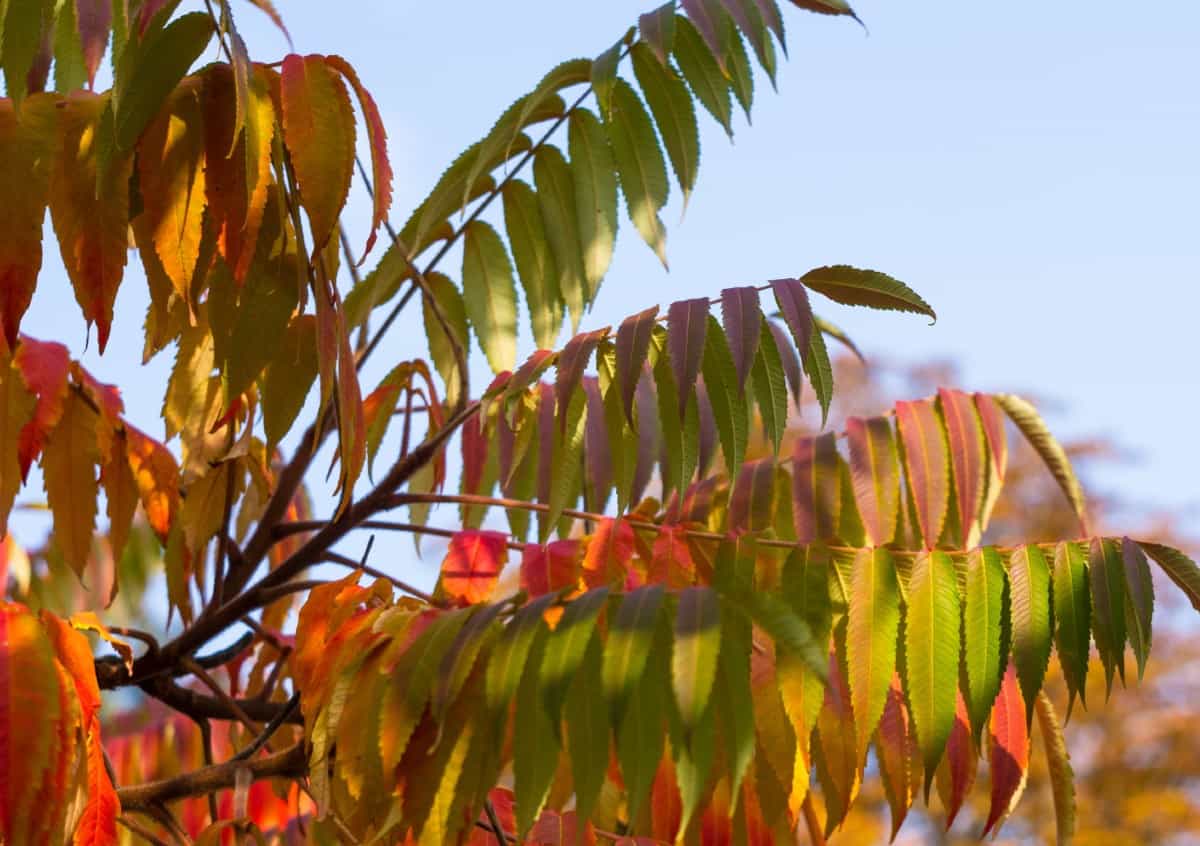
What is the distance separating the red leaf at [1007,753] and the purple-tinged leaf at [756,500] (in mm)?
400

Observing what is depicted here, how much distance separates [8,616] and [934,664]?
2.57 ft

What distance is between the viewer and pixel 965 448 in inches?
72.7

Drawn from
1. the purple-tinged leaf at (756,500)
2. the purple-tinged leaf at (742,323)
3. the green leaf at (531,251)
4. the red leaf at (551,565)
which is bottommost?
the red leaf at (551,565)

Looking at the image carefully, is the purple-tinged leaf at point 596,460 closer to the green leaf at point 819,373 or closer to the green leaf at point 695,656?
the green leaf at point 819,373

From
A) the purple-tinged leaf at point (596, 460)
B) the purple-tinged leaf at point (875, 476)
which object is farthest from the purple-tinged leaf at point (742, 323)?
the purple-tinged leaf at point (875, 476)

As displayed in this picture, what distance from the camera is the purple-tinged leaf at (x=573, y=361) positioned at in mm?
1305

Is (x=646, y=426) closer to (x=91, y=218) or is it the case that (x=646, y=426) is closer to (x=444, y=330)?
(x=444, y=330)

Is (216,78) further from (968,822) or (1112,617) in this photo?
(968,822)

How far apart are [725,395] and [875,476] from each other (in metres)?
0.51

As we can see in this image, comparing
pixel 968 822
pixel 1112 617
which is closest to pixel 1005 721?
pixel 1112 617

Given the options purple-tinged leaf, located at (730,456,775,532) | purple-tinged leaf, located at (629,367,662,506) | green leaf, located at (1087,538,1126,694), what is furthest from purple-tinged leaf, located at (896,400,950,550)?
green leaf, located at (1087,538,1126,694)

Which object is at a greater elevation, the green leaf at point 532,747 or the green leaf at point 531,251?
the green leaf at point 531,251

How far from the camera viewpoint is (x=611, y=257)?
5.69ft

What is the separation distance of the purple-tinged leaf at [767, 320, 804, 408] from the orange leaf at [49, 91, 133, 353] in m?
0.59
